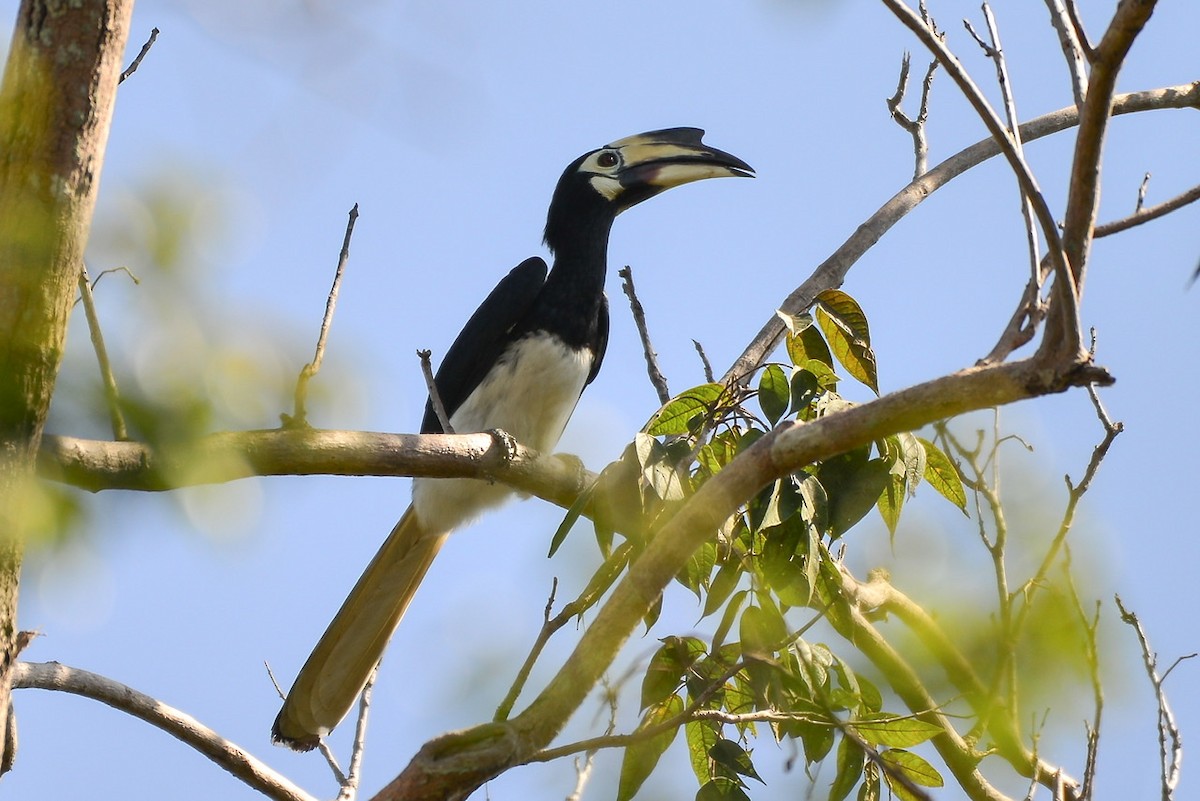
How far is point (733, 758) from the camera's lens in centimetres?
237

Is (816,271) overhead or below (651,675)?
overhead

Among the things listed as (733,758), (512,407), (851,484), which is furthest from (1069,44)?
(512,407)

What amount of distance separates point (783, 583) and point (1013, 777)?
1.29 m

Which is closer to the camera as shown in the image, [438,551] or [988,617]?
[988,617]

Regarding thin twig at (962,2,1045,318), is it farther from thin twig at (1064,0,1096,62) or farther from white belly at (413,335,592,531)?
white belly at (413,335,592,531)

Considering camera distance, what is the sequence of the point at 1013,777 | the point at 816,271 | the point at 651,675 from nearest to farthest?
1. the point at 651,675
2. the point at 1013,777
3. the point at 816,271

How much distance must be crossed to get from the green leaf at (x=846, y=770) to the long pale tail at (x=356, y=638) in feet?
5.83

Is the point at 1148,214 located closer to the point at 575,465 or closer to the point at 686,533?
the point at 686,533

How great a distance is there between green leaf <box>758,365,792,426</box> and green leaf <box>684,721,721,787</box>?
0.63 metres

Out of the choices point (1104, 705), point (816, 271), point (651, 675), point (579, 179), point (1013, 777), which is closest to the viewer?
point (1104, 705)

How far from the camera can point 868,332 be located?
267 cm

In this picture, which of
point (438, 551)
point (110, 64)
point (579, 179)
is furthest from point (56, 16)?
point (579, 179)

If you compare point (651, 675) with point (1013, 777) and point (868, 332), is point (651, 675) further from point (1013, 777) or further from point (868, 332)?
point (1013, 777)

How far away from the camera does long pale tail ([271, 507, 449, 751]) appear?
3.75 m
